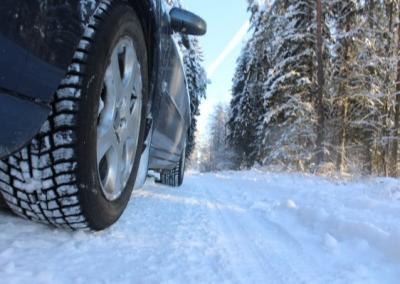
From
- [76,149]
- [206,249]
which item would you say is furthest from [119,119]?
[206,249]

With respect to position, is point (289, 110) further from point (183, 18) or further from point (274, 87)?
point (183, 18)

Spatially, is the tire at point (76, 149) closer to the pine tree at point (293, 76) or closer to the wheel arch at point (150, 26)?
the wheel arch at point (150, 26)

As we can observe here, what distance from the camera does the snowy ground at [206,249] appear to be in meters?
1.76

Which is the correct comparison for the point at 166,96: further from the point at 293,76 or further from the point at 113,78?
the point at 293,76

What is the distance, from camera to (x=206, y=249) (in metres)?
2.24

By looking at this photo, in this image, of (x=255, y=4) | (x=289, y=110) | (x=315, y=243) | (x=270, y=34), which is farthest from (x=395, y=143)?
(x=315, y=243)

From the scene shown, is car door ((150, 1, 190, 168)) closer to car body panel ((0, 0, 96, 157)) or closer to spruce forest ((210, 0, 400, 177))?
car body panel ((0, 0, 96, 157))

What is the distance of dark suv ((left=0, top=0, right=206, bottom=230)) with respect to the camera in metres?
1.37

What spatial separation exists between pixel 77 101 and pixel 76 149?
0.63 ft

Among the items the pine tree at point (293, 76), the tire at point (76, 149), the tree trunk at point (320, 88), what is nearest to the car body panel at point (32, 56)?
the tire at point (76, 149)

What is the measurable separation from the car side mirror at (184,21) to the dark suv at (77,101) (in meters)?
0.13

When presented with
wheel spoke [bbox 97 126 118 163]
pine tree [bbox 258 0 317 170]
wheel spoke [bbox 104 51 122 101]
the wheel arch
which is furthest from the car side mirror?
pine tree [bbox 258 0 317 170]

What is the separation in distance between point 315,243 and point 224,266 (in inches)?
35.9

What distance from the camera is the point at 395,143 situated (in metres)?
16.0
